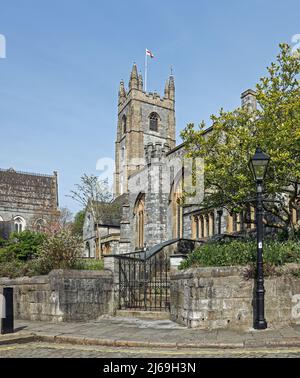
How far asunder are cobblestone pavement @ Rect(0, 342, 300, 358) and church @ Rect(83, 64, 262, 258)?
7.12m

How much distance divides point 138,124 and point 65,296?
5405cm

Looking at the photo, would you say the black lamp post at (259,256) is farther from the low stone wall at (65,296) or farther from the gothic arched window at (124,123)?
the gothic arched window at (124,123)

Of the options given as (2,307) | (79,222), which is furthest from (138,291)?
(79,222)

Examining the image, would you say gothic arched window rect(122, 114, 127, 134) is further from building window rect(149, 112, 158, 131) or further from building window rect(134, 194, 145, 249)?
building window rect(134, 194, 145, 249)

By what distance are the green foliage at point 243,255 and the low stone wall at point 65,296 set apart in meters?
3.07

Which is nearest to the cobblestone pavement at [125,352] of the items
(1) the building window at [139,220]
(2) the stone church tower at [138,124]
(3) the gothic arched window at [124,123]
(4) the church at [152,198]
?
(4) the church at [152,198]

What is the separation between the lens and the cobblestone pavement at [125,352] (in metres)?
7.55

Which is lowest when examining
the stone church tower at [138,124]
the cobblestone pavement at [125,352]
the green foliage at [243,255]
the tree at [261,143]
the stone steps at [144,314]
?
the stone steps at [144,314]

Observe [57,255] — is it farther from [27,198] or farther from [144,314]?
[27,198]

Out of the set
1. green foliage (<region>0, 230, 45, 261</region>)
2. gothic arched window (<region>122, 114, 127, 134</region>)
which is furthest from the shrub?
gothic arched window (<region>122, 114, 127, 134</region>)

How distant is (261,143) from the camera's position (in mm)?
13055
